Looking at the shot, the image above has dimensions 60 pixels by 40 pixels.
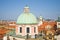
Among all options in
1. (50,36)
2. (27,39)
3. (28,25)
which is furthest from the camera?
(28,25)

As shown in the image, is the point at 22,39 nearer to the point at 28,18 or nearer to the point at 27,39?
the point at 27,39

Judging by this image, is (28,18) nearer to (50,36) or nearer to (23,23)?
(23,23)

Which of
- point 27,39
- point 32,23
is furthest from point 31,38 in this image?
point 32,23

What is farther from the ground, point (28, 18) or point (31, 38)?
point (28, 18)

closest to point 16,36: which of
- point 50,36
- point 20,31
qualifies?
point 20,31

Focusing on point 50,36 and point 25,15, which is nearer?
point 50,36

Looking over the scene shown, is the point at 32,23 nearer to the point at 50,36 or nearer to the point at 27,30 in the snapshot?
the point at 27,30

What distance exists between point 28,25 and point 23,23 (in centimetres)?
14

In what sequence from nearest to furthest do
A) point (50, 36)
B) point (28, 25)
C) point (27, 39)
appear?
point (50, 36) → point (27, 39) → point (28, 25)

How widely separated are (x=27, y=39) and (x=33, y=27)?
46 centimetres

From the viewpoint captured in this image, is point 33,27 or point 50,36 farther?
point 33,27

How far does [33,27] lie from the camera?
5215 millimetres

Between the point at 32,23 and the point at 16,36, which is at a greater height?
the point at 32,23

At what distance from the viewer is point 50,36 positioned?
14.6ft
